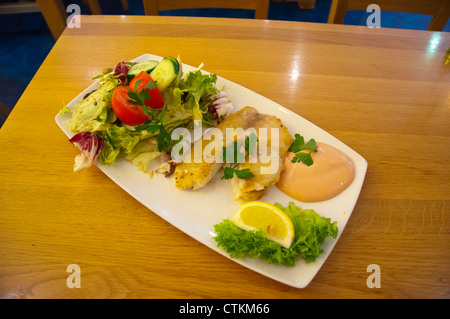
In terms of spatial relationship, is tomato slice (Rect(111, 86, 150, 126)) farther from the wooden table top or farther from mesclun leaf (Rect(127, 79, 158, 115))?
the wooden table top

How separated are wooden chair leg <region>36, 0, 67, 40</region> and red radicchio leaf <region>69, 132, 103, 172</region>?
5.75ft

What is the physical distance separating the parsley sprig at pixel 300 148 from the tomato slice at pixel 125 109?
80 cm

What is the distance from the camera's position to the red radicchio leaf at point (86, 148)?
1.40m

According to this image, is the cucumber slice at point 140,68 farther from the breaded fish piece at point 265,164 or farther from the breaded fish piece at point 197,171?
the breaded fish piece at point 265,164

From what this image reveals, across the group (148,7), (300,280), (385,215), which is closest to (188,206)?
(300,280)

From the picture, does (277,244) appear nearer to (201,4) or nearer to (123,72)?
(123,72)

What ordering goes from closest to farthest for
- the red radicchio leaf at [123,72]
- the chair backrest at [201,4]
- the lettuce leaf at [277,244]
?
the lettuce leaf at [277,244]
the red radicchio leaf at [123,72]
the chair backrest at [201,4]

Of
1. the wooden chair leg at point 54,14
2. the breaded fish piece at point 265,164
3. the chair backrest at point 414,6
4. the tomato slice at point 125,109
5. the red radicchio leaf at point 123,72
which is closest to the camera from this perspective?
the breaded fish piece at point 265,164

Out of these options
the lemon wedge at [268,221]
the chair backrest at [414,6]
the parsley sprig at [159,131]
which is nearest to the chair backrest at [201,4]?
the chair backrest at [414,6]

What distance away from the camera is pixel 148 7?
2373mm

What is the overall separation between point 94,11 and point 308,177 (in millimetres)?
3604

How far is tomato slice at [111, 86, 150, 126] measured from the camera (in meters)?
1.47

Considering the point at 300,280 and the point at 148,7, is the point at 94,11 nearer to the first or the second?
the point at 148,7
